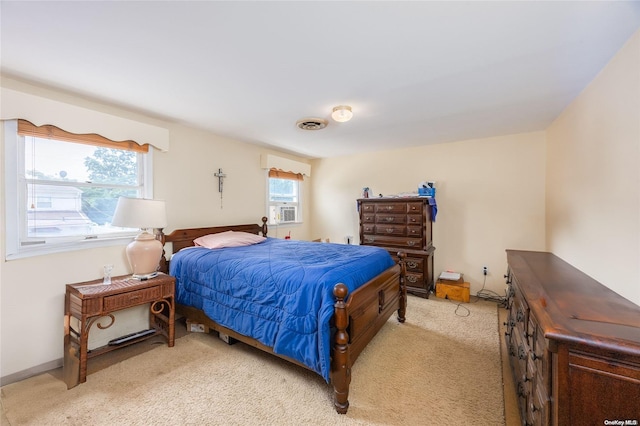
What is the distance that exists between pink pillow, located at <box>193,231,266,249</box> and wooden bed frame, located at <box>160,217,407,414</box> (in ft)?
0.75

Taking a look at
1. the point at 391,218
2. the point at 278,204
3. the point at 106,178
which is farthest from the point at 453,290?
the point at 106,178

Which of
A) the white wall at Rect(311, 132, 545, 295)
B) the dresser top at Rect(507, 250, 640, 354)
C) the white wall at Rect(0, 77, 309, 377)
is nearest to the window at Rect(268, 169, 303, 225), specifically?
the white wall at Rect(0, 77, 309, 377)

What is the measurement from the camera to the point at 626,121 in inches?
60.2

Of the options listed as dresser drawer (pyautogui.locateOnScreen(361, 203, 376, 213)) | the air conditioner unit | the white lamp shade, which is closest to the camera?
the white lamp shade

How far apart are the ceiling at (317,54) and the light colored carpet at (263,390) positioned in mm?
2358

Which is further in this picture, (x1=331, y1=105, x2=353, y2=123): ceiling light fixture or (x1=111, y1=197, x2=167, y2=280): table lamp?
(x1=331, y1=105, x2=353, y2=123): ceiling light fixture

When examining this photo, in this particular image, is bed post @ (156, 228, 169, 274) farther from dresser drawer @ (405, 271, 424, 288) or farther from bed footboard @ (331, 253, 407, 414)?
dresser drawer @ (405, 271, 424, 288)

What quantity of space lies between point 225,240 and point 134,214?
102 centimetres

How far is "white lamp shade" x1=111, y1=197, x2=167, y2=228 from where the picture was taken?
2.29 metres

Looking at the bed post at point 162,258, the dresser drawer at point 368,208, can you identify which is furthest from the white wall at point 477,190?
the bed post at point 162,258

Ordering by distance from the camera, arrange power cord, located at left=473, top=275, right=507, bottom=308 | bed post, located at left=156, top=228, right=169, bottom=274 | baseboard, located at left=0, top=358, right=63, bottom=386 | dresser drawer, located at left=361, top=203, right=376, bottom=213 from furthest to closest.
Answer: dresser drawer, located at left=361, top=203, right=376, bottom=213
power cord, located at left=473, top=275, right=507, bottom=308
bed post, located at left=156, top=228, right=169, bottom=274
baseboard, located at left=0, top=358, right=63, bottom=386

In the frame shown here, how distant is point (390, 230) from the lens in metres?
4.07

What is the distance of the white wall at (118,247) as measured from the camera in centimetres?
203

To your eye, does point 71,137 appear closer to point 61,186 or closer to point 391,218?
point 61,186
